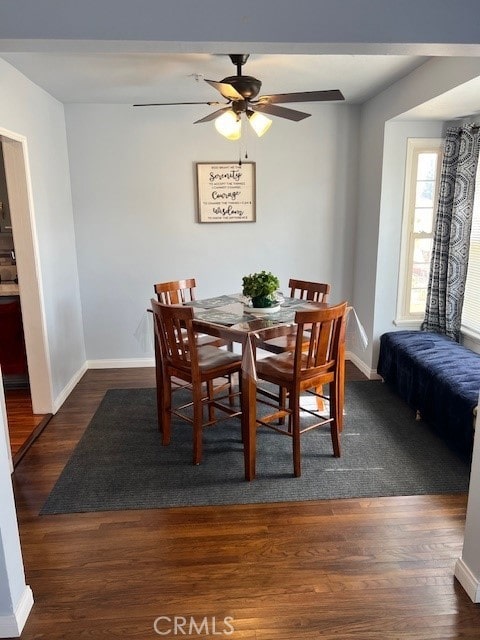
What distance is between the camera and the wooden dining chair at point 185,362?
2.56 m

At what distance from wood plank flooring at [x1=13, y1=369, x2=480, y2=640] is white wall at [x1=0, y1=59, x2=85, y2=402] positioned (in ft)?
4.89

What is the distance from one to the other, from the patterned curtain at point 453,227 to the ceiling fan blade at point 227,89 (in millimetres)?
1931

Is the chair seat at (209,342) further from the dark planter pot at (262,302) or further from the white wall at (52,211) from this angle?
the white wall at (52,211)

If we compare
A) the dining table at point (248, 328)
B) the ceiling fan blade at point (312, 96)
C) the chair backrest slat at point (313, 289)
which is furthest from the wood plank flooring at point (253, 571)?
the ceiling fan blade at point (312, 96)

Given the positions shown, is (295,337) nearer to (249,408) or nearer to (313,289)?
(313,289)

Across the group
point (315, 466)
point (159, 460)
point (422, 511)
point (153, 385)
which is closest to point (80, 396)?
point (153, 385)

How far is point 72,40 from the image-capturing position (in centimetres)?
135

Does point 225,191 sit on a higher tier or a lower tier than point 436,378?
higher

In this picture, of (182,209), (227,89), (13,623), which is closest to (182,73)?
(227,89)

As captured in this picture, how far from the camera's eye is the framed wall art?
13.6 feet

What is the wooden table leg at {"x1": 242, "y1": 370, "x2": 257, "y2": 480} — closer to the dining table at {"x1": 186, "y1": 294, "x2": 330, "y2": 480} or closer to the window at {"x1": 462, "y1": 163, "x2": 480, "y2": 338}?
the dining table at {"x1": 186, "y1": 294, "x2": 330, "y2": 480}

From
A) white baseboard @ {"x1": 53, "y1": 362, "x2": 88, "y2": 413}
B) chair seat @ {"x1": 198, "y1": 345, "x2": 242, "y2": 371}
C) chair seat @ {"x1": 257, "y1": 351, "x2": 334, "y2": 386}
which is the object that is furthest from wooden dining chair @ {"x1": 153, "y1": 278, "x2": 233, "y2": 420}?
white baseboard @ {"x1": 53, "y1": 362, "x2": 88, "y2": 413}

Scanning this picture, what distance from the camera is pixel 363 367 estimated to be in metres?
4.29

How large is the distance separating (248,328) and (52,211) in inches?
83.9
